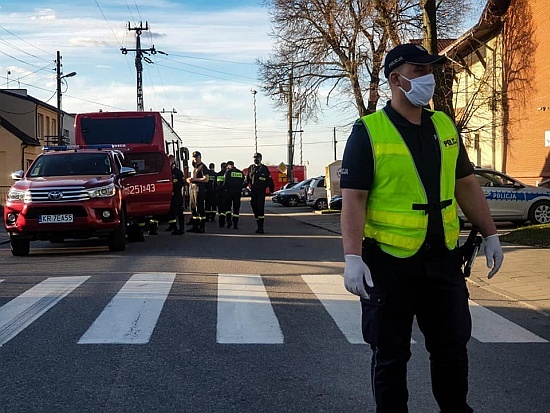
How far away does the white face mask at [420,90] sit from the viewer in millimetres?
3877

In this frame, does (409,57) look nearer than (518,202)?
Yes

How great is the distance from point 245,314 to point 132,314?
3.61ft

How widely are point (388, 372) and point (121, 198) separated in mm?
11063

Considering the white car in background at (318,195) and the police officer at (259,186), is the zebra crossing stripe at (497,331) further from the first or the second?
the white car in background at (318,195)

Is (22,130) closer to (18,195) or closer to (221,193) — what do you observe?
(221,193)

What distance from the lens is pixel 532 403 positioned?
496 cm

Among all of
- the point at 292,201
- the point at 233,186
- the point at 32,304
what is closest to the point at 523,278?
the point at 32,304

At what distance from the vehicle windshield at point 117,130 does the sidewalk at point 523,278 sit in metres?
→ 9.97

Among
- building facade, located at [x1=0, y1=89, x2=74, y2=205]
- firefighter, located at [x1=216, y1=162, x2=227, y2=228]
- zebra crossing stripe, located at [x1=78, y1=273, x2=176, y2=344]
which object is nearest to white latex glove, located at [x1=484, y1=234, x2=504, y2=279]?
zebra crossing stripe, located at [x1=78, y1=273, x2=176, y2=344]

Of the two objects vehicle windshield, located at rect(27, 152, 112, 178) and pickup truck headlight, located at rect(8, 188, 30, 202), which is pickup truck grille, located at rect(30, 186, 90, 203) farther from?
vehicle windshield, located at rect(27, 152, 112, 178)

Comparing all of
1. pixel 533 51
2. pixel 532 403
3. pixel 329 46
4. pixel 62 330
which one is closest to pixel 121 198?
pixel 62 330

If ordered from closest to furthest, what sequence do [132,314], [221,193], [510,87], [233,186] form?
1. [132,314]
2. [233,186]
3. [221,193]
4. [510,87]

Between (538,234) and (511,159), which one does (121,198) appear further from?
(511,159)

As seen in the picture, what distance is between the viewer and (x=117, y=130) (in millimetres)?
20094
